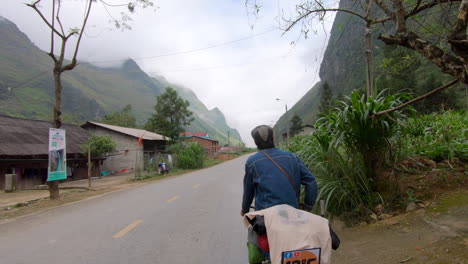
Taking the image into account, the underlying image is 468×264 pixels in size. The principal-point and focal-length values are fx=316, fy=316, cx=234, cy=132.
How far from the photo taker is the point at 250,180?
9.82 ft

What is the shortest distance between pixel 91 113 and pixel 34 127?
79.4 meters

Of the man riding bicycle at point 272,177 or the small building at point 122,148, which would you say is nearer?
the man riding bicycle at point 272,177

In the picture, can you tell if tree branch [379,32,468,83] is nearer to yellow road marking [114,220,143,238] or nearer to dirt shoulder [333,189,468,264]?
dirt shoulder [333,189,468,264]

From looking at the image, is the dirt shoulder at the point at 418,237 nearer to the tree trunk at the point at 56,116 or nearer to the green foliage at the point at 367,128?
the green foliage at the point at 367,128

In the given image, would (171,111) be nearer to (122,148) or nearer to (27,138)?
(122,148)

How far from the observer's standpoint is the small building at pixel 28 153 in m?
18.3

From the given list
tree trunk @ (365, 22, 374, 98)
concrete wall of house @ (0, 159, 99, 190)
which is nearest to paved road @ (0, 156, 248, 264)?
tree trunk @ (365, 22, 374, 98)

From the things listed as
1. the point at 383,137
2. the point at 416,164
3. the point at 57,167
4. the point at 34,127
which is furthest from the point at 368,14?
the point at 34,127

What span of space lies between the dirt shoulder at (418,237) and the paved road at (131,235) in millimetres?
1590

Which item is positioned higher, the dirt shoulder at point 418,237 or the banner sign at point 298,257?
the banner sign at point 298,257

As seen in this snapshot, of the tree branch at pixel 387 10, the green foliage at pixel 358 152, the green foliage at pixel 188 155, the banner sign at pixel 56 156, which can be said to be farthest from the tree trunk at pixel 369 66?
the green foliage at pixel 188 155

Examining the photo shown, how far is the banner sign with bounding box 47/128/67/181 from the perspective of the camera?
1250 cm

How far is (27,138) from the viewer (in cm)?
2161

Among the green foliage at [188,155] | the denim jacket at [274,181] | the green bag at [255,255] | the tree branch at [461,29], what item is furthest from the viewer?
the green foliage at [188,155]
